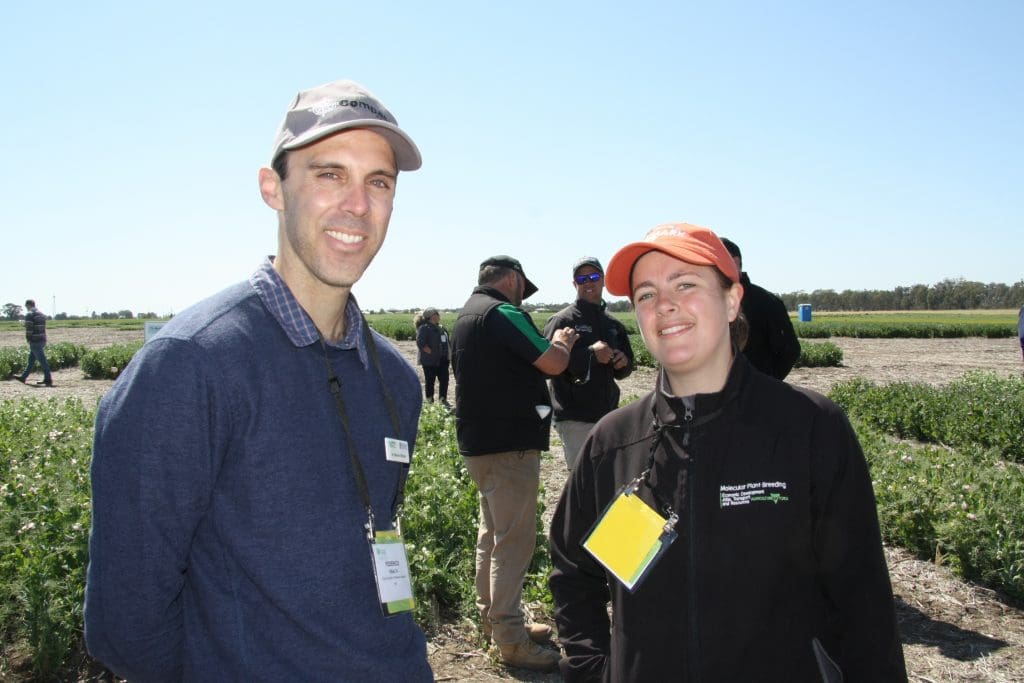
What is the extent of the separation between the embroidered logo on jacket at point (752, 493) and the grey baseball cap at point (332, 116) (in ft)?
4.18

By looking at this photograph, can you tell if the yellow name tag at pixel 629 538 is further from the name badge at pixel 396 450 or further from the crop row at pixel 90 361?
the crop row at pixel 90 361

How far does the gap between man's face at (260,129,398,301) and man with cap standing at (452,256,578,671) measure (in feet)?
8.41

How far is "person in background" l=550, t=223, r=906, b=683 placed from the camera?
6.23 ft

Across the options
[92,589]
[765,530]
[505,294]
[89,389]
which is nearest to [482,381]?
[505,294]

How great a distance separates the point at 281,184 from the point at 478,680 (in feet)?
11.7

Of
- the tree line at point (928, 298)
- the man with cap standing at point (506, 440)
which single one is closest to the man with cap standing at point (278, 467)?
the man with cap standing at point (506, 440)

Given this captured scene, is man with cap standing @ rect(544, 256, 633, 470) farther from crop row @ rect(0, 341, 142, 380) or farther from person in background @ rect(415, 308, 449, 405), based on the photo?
crop row @ rect(0, 341, 142, 380)

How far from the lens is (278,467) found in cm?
158

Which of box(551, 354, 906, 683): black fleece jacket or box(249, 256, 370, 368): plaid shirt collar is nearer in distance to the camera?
box(249, 256, 370, 368): plaid shirt collar

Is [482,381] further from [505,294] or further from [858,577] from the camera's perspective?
[858,577]

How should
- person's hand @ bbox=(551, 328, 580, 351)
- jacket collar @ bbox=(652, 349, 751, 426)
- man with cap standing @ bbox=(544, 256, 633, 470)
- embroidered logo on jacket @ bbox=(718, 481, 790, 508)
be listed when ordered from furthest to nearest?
1. man with cap standing @ bbox=(544, 256, 633, 470)
2. person's hand @ bbox=(551, 328, 580, 351)
3. jacket collar @ bbox=(652, 349, 751, 426)
4. embroidered logo on jacket @ bbox=(718, 481, 790, 508)

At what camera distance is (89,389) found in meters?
21.6

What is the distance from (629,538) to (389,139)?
4.22ft

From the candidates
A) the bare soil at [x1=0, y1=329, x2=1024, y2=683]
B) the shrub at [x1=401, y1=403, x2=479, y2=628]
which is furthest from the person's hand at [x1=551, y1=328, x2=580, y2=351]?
the bare soil at [x1=0, y1=329, x2=1024, y2=683]
